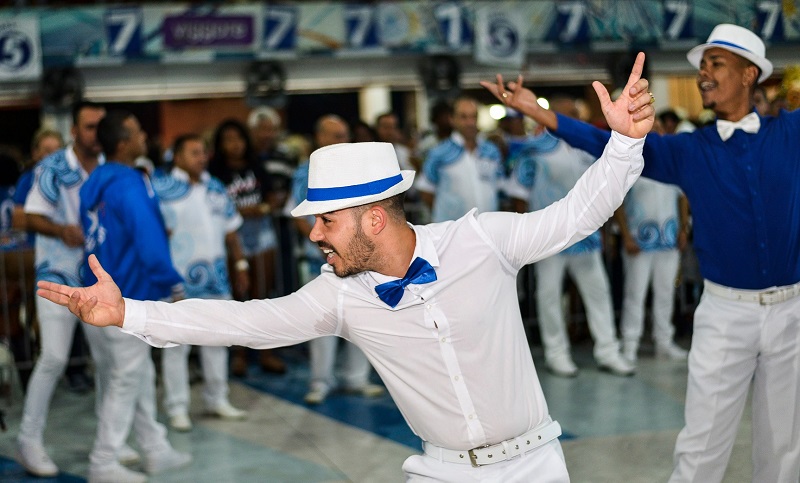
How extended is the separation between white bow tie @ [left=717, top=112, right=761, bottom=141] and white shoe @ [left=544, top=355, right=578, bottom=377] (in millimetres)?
3678

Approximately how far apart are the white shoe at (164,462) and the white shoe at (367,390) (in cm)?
170

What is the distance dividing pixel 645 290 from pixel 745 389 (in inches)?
151

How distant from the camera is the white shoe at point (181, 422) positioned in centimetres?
653


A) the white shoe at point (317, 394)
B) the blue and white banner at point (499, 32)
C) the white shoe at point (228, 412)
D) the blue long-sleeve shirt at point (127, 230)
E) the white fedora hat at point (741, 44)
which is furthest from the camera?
the blue and white banner at point (499, 32)

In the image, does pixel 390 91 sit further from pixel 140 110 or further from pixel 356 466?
pixel 356 466

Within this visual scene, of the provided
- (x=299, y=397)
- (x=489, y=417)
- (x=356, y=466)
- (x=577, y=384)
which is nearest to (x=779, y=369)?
(x=489, y=417)

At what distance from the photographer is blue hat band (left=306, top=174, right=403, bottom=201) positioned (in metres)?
2.92

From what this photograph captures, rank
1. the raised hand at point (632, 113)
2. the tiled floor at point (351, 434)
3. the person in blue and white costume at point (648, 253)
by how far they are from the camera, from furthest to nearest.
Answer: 1. the person in blue and white costume at point (648, 253)
2. the tiled floor at point (351, 434)
3. the raised hand at point (632, 113)

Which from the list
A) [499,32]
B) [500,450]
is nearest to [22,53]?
[499,32]

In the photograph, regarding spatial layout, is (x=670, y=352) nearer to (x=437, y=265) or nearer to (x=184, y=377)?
(x=184, y=377)

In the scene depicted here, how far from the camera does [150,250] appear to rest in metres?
5.18

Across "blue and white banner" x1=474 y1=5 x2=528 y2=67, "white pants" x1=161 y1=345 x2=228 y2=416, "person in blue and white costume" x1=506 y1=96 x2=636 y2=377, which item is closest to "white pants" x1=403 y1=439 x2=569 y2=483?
"white pants" x1=161 y1=345 x2=228 y2=416

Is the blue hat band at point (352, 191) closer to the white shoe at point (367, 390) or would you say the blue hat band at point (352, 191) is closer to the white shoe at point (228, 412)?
the white shoe at point (228, 412)

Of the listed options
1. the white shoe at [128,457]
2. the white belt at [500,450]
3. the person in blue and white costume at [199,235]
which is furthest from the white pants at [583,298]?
the white belt at [500,450]
